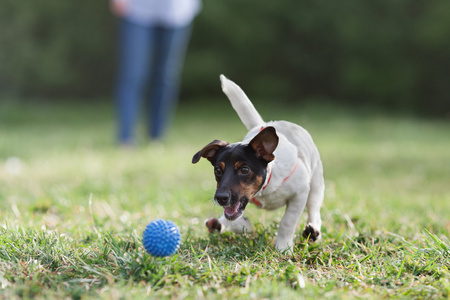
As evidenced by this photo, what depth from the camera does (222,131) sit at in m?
8.01

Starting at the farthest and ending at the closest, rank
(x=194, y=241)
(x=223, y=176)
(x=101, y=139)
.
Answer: (x=101, y=139) < (x=194, y=241) < (x=223, y=176)

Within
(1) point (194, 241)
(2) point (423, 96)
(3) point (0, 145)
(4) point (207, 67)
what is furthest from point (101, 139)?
(2) point (423, 96)

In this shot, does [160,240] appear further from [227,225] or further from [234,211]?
[227,225]

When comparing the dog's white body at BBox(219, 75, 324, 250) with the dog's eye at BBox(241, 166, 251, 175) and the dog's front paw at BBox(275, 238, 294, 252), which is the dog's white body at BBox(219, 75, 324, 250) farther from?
the dog's eye at BBox(241, 166, 251, 175)

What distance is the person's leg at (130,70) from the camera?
210 inches

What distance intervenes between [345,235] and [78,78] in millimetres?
13401

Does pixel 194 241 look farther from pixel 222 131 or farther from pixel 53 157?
pixel 222 131

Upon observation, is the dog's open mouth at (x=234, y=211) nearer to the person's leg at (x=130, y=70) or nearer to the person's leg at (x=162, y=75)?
the person's leg at (x=130, y=70)

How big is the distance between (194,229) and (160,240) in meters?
0.70

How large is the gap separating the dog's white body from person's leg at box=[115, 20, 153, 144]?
3.23m

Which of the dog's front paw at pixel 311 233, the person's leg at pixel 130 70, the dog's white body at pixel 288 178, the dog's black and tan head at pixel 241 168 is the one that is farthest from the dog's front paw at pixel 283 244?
the person's leg at pixel 130 70

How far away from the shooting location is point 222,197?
1813 mm

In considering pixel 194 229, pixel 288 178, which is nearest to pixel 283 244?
pixel 288 178

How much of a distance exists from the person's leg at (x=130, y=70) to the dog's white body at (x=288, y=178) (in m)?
3.23
